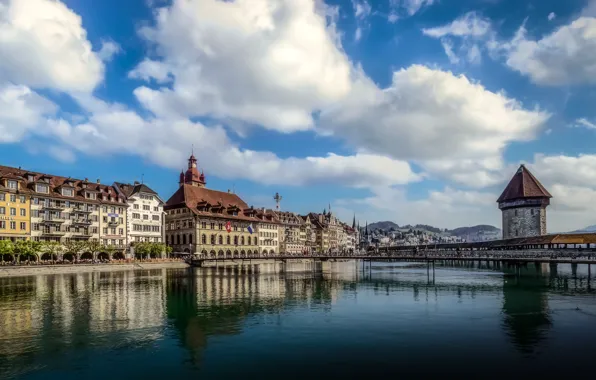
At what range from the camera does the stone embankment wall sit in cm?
7212

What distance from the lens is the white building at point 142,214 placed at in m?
111

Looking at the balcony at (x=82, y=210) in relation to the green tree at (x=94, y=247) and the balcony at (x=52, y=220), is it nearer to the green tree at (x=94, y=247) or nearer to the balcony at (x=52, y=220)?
the balcony at (x=52, y=220)

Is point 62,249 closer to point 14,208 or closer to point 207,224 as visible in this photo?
point 14,208

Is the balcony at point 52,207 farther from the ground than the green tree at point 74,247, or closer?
farther from the ground

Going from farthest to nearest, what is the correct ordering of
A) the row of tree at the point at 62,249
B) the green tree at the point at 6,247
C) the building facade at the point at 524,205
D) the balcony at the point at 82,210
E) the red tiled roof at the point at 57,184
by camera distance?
the building facade at the point at 524,205
the balcony at the point at 82,210
the red tiled roof at the point at 57,184
the row of tree at the point at 62,249
the green tree at the point at 6,247

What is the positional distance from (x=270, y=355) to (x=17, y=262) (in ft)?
228

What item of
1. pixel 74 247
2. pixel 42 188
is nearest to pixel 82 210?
pixel 42 188

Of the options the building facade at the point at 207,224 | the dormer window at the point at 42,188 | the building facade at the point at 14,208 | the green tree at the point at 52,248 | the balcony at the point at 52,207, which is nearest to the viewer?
the building facade at the point at 14,208

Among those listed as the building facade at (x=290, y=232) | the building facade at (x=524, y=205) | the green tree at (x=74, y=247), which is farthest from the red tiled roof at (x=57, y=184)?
the building facade at (x=524, y=205)

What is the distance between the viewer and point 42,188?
91250mm

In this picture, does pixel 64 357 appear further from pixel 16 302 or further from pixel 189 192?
pixel 189 192

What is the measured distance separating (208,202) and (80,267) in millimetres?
52513

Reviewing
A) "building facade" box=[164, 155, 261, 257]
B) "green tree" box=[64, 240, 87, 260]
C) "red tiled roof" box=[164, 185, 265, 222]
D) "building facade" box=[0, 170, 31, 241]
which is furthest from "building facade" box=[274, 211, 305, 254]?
"building facade" box=[0, 170, 31, 241]

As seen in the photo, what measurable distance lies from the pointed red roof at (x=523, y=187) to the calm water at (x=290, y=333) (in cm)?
9332
